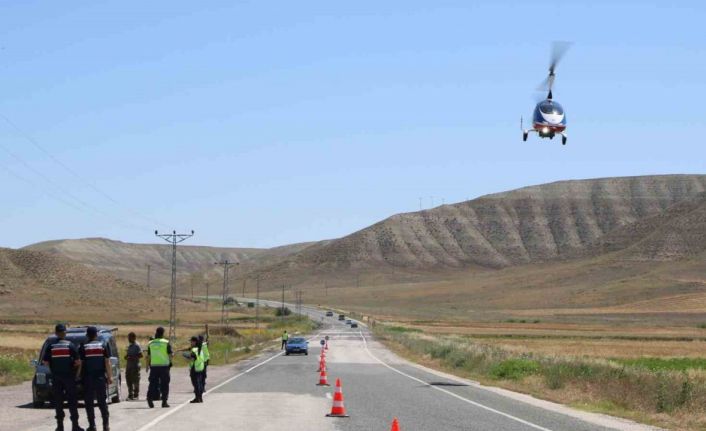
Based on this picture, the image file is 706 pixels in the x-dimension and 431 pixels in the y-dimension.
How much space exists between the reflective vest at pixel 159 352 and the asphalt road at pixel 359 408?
107cm

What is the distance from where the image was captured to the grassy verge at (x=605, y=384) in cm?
2559

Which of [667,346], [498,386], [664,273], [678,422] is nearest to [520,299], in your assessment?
[664,273]

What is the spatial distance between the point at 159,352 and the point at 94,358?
222 inches

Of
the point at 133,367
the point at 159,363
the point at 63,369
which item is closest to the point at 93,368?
the point at 63,369

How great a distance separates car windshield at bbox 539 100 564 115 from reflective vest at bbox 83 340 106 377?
29.9m

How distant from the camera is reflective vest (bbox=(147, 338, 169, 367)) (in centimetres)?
2522

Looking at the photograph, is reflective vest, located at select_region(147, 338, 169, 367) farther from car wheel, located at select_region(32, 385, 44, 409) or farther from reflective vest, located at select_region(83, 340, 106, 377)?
reflective vest, located at select_region(83, 340, 106, 377)

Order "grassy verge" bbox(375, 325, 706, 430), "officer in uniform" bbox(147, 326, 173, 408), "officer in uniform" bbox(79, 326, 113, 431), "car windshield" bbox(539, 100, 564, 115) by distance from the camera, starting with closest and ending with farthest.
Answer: "officer in uniform" bbox(79, 326, 113, 431)
"officer in uniform" bbox(147, 326, 173, 408)
"grassy verge" bbox(375, 325, 706, 430)
"car windshield" bbox(539, 100, 564, 115)

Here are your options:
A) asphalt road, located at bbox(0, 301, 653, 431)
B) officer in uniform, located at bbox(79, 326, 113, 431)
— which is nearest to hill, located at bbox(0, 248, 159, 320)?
asphalt road, located at bbox(0, 301, 653, 431)

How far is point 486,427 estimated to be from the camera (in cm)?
2102

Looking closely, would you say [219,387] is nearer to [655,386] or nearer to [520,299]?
[655,386]

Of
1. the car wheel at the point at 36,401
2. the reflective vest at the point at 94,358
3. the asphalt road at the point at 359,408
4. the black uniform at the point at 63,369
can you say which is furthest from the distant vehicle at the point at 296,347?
the black uniform at the point at 63,369

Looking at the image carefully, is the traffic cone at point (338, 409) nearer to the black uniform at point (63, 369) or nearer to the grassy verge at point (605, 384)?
the black uniform at point (63, 369)

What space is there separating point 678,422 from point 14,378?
72.4ft
